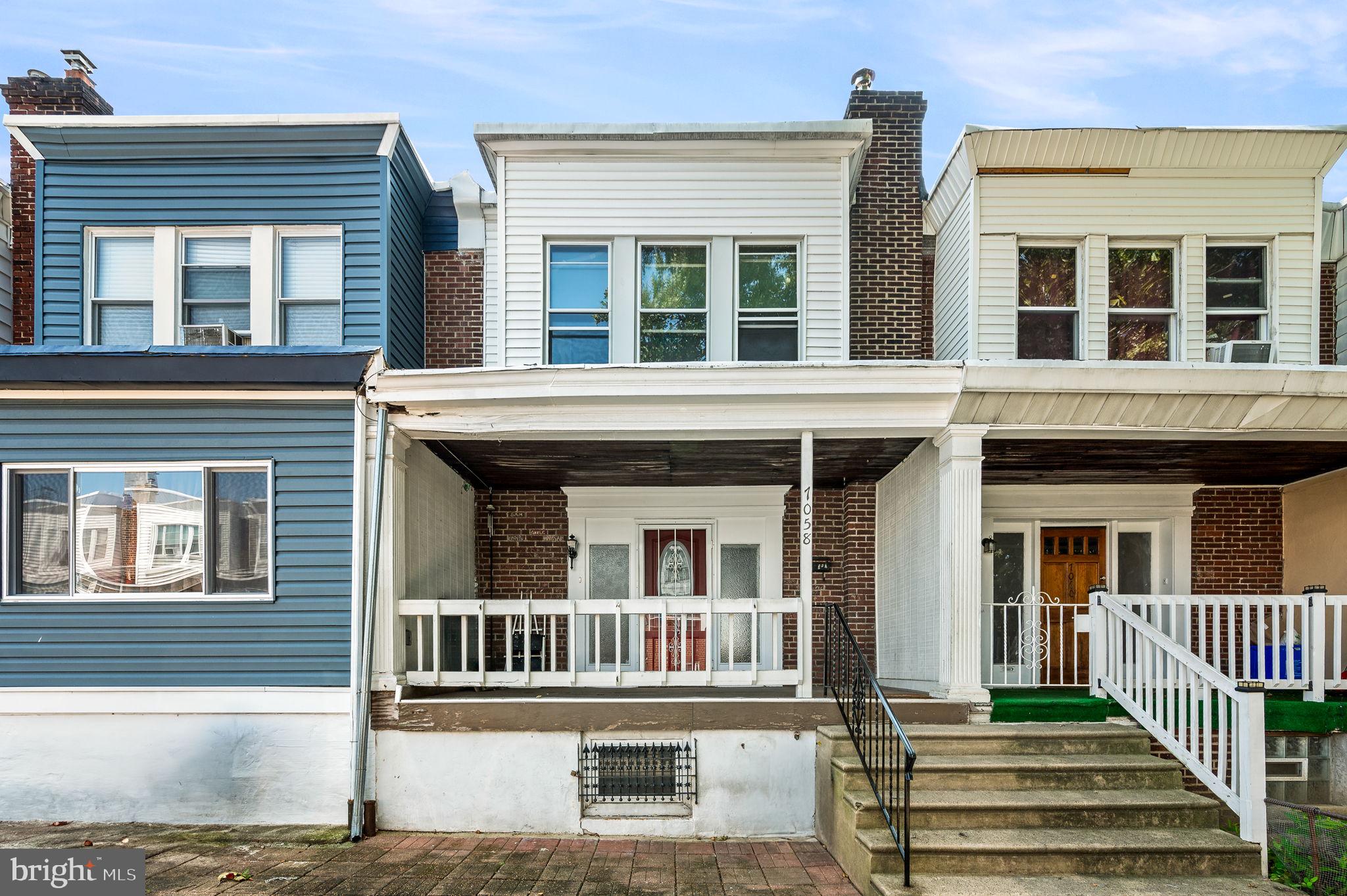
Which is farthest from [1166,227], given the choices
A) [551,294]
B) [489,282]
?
[489,282]

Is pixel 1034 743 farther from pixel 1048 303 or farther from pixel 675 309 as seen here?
pixel 675 309

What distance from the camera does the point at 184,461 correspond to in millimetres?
8570

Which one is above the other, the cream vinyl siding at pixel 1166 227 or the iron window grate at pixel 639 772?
the cream vinyl siding at pixel 1166 227

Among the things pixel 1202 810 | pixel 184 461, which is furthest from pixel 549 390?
pixel 1202 810

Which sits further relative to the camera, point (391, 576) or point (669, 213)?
point (669, 213)

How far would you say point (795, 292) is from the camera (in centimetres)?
1006

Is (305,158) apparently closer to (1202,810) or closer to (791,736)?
(791,736)

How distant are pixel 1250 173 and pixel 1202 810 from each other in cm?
672

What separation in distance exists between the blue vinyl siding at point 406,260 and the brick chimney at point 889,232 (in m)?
5.03

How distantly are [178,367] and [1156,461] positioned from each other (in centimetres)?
982

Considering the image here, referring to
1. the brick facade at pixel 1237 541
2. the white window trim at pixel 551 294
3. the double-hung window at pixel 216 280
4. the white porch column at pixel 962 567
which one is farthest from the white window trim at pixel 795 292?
the brick facade at pixel 1237 541

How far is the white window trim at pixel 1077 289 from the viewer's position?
996 cm

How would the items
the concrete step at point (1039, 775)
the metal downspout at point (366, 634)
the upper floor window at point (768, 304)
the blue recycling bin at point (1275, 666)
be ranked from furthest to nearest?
the upper floor window at point (768, 304) → the blue recycling bin at point (1275, 666) → the metal downspout at point (366, 634) → the concrete step at point (1039, 775)

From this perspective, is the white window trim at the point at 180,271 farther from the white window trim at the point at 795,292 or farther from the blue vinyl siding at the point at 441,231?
the white window trim at the point at 795,292
